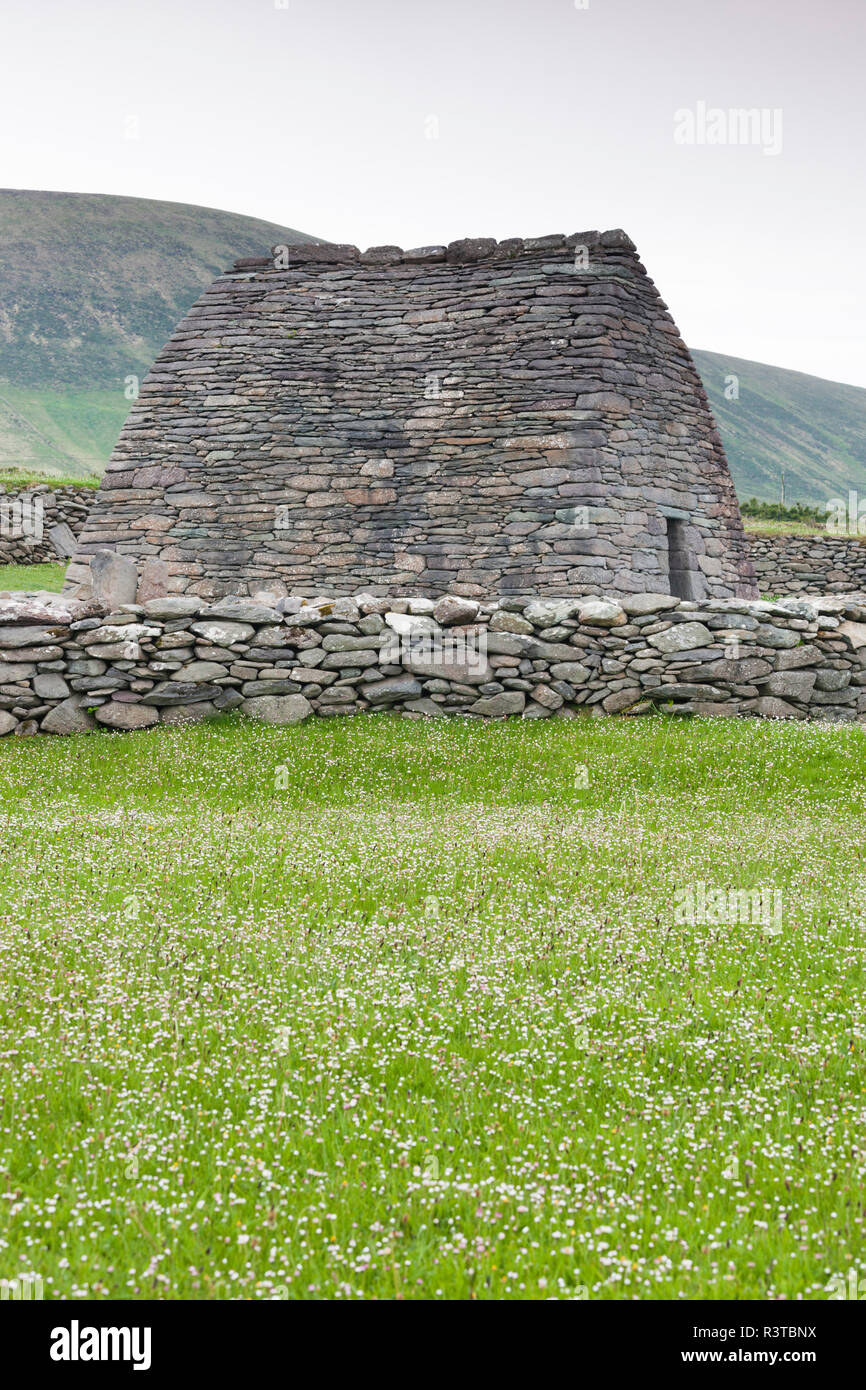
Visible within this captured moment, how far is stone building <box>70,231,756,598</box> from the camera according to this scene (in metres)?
18.9

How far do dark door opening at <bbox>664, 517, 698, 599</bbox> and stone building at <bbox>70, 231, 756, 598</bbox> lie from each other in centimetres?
5

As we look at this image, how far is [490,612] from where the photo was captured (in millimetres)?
14570

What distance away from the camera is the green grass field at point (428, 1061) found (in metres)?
3.13

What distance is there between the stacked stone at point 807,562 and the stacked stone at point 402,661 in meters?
23.0

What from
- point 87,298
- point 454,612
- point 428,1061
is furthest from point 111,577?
point 87,298

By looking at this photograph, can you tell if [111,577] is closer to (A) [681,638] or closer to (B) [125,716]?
(B) [125,716]

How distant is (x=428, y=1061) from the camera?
441 centimetres

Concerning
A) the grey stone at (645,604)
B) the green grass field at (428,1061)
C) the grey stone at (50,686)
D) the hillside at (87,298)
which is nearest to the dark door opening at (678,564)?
the grey stone at (645,604)

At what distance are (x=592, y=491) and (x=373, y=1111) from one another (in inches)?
630

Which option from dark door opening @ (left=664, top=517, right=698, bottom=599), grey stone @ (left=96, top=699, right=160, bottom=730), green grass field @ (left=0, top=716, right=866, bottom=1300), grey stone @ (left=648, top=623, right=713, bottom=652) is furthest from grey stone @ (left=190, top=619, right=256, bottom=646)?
dark door opening @ (left=664, top=517, right=698, bottom=599)

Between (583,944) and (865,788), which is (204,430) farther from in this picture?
(583,944)

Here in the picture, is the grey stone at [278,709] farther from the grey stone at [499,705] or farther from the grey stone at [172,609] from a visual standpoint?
the grey stone at [499,705]

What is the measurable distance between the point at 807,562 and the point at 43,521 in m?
29.2

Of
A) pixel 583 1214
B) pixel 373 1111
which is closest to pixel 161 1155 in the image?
pixel 373 1111
